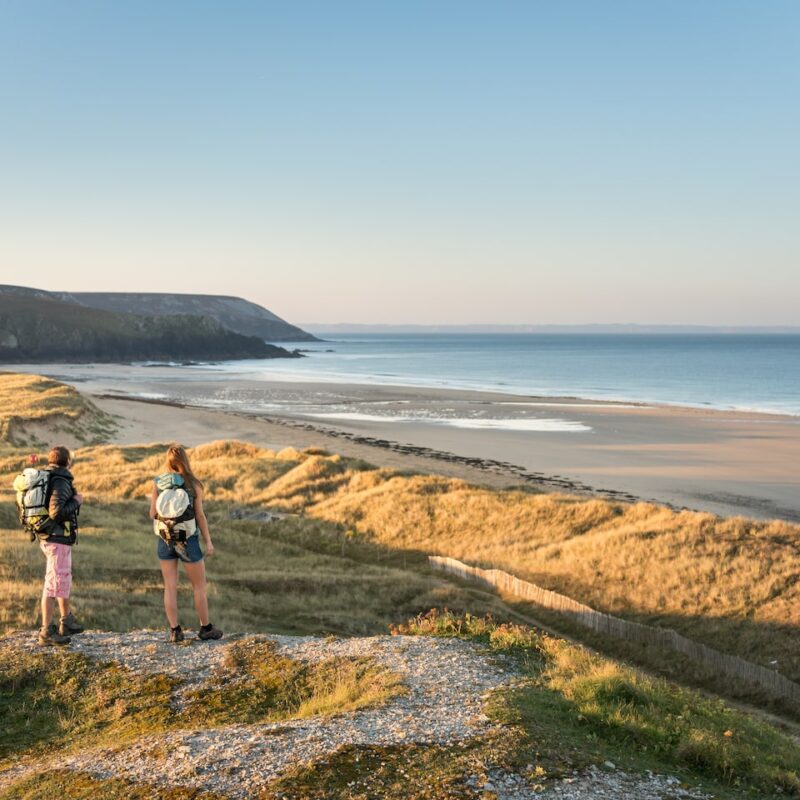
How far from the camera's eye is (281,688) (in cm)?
1001

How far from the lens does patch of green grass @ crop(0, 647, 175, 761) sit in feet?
29.8

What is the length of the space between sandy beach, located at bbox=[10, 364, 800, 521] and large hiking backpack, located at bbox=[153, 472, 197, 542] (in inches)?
1310

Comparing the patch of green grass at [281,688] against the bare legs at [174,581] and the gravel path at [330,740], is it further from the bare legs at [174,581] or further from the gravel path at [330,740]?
the bare legs at [174,581]

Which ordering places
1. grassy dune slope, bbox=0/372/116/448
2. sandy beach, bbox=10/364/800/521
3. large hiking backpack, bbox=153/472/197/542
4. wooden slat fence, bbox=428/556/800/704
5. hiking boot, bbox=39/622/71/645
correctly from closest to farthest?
large hiking backpack, bbox=153/472/197/542, hiking boot, bbox=39/622/71/645, wooden slat fence, bbox=428/556/800/704, sandy beach, bbox=10/364/800/521, grassy dune slope, bbox=0/372/116/448

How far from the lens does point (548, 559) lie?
1128 inches

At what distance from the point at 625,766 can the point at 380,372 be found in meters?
149

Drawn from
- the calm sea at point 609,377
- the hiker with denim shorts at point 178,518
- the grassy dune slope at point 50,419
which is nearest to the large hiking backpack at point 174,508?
the hiker with denim shorts at point 178,518

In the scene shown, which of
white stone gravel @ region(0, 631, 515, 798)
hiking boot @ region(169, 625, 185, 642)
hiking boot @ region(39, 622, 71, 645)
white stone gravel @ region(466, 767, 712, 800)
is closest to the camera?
white stone gravel @ region(466, 767, 712, 800)

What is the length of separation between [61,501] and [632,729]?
7.50 m

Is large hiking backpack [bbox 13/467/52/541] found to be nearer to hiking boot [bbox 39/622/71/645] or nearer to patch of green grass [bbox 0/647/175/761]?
hiking boot [bbox 39/622/71/645]

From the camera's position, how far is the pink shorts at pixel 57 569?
10969 millimetres

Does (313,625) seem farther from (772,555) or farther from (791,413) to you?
(791,413)

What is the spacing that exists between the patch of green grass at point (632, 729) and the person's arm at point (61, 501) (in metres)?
5.94

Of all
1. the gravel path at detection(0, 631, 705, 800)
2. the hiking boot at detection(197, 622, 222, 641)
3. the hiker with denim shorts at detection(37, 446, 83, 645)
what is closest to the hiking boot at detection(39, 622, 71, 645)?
the hiker with denim shorts at detection(37, 446, 83, 645)
